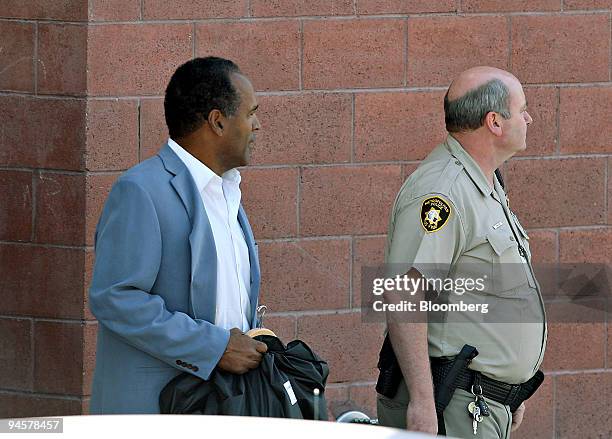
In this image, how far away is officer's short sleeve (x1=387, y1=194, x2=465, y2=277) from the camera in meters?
4.00

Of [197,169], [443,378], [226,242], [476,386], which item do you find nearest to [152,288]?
[226,242]

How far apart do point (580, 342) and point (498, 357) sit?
203 cm

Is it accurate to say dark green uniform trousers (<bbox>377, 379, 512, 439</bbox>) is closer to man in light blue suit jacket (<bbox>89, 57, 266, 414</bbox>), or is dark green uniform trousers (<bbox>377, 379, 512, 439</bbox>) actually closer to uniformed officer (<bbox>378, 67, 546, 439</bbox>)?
uniformed officer (<bbox>378, 67, 546, 439</bbox>)

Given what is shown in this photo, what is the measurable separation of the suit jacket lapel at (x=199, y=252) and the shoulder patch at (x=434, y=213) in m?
0.72

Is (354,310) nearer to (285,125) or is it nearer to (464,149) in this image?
(285,125)

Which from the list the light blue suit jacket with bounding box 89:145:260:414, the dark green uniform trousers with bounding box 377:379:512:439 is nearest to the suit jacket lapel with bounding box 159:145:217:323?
the light blue suit jacket with bounding box 89:145:260:414

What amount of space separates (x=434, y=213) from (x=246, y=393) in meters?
0.86

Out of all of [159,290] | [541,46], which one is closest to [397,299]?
[159,290]

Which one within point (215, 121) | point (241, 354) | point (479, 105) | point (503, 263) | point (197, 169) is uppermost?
point (479, 105)

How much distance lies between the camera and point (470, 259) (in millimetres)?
4066

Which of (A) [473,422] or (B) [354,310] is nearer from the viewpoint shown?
(A) [473,422]

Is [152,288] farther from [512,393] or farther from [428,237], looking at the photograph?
[512,393]

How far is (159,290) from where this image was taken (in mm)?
3684

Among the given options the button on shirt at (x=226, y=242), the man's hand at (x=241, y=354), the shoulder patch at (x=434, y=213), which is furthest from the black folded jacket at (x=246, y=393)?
the shoulder patch at (x=434, y=213)
